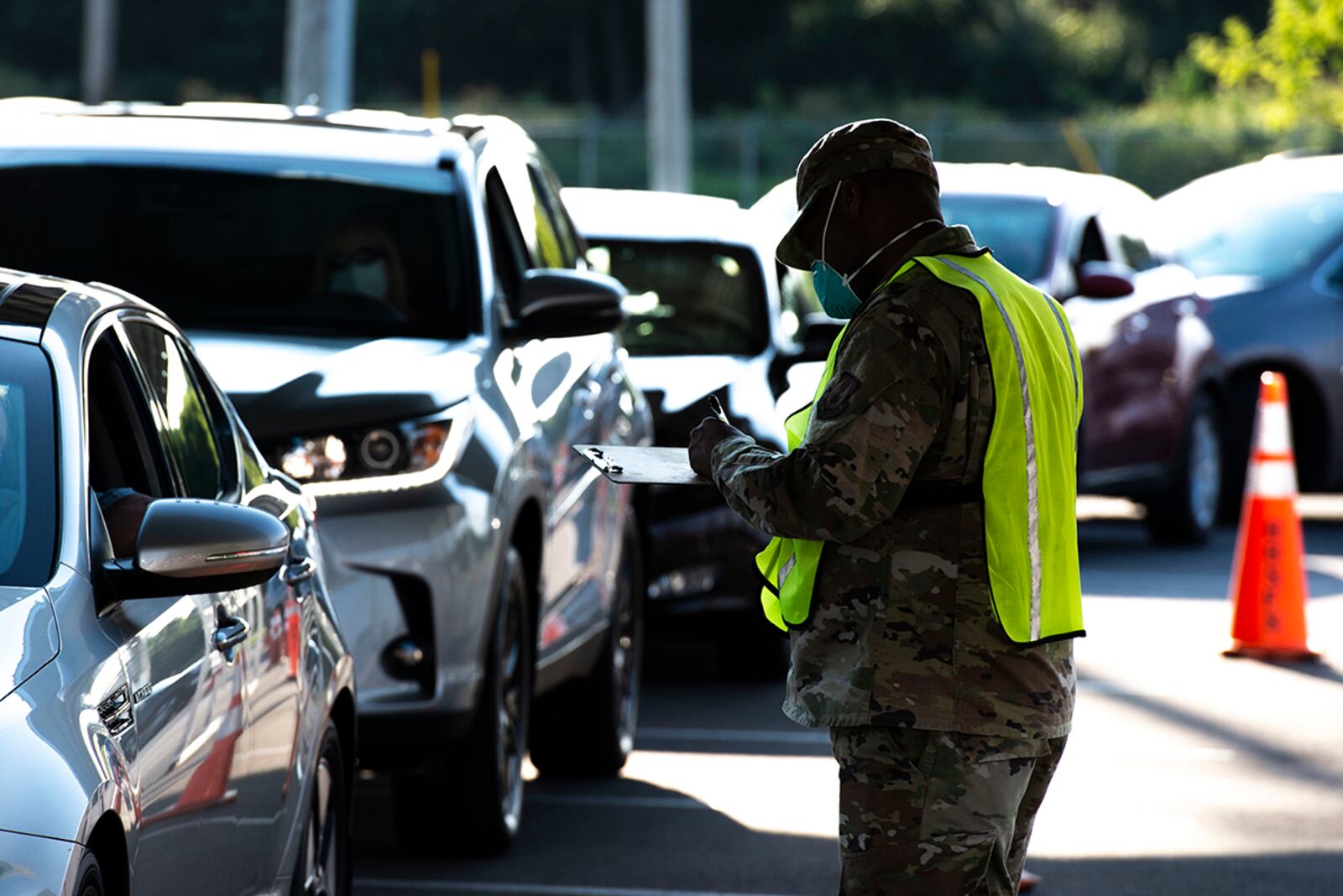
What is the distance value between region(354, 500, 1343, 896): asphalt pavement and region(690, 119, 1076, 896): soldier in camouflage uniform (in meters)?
2.69

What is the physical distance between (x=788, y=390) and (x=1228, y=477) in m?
6.85

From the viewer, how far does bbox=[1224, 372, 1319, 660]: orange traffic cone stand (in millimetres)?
11094

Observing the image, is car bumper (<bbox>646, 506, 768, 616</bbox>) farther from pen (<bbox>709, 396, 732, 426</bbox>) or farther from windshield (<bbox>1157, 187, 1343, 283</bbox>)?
windshield (<bbox>1157, 187, 1343, 283</bbox>)

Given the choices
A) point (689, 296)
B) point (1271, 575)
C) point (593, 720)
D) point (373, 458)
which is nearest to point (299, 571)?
point (373, 458)

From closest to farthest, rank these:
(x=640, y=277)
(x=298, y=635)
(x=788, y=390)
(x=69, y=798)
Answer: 1. (x=69, y=798)
2. (x=298, y=635)
3. (x=788, y=390)
4. (x=640, y=277)

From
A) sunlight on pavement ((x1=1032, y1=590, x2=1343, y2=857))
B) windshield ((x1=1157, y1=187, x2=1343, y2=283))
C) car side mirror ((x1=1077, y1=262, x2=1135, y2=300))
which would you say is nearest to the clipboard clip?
sunlight on pavement ((x1=1032, y1=590, x2=1343, y2=857))

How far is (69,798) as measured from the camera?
10.9 ft

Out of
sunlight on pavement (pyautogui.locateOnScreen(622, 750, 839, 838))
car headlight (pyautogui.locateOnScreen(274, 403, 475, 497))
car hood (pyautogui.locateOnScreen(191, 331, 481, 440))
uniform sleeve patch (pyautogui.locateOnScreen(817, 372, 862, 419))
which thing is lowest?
sunlight on pavement (pyautogui.locateOnScreen(622, 750, 839, 838))

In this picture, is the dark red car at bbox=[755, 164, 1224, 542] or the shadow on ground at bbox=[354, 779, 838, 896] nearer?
the shadow on ground at bbox=[354, 779, 838, 896]

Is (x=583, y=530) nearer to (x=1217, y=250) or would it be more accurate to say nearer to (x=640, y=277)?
(x=640, y=277)

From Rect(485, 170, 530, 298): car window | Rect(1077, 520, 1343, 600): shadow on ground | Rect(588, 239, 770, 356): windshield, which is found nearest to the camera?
Rect(485, 170, 530, 298): car window

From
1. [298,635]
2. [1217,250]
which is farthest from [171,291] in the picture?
[1217,250]

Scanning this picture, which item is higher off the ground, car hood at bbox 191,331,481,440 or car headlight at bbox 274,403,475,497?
car hood at bbox 191,331,481,440

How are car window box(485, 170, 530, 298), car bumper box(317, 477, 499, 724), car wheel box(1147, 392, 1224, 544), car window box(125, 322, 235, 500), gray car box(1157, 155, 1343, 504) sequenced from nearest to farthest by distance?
car window box(125, 322, 235, 500) < car bumper box(317, 477, 499, 724) < car window box(485, 170, 530, 298) < car wheel box(1147, 392, 1224, 544) < gray car box(1157, 155, 1343, 504)
